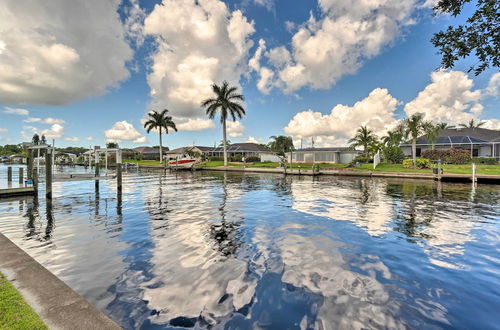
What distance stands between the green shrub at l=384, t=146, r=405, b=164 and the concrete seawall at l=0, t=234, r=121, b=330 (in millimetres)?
51660

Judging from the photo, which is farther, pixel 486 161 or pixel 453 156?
pixel 453 156

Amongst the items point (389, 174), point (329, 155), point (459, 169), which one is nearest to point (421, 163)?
point (459, 169)

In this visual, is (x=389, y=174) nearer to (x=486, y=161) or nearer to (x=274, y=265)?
(x=486, y=161)

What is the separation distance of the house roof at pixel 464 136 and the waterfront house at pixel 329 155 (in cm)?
1400

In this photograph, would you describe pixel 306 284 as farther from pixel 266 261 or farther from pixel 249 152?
pixel 249 152

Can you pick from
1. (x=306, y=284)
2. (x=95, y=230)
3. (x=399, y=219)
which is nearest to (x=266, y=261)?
(x=306, y=284)

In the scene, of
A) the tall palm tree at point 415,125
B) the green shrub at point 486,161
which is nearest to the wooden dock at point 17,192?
the tall palm tree at point 415,125

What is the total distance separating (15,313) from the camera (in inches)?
145

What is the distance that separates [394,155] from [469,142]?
14.2 meters

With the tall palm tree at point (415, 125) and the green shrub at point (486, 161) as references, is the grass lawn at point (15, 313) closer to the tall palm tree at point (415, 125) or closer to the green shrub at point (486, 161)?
the tall palm tree at point (415, 125)

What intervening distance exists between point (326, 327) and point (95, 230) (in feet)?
32.3

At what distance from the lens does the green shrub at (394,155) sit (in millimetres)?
46594

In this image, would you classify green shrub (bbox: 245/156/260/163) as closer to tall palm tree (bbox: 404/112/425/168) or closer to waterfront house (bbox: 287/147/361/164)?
waterfront house (bbox: 287/147/361/164)

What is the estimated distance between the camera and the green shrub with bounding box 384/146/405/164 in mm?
46594
